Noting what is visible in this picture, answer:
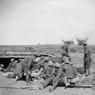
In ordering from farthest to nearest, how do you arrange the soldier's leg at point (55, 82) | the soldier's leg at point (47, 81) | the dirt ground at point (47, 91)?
the soldier's leg at point (47, 81) → the soldier's leg at point (55, 82) → the dirt ground at point (47, 91)

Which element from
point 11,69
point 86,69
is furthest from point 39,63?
point 86,69

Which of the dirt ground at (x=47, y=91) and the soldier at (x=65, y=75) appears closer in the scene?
the dirt ground at (x=47, y=91)

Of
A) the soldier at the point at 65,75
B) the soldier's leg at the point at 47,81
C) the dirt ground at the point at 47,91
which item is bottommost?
the dirt ground at the point at 47,91

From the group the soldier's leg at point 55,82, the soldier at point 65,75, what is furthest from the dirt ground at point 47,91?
the soldier at point 65,75

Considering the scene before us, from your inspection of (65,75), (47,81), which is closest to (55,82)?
(47,81)

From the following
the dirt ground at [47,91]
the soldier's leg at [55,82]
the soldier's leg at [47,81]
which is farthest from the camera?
the soldier's leg at [47,81]

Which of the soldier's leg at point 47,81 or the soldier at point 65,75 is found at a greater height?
the soldier at point 65,75

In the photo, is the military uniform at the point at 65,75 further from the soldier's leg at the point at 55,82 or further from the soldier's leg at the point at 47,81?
the soldier's leg at the point at 47,81

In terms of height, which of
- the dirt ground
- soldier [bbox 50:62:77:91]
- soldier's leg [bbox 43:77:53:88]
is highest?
soldier [bbox 50:62:77:91]

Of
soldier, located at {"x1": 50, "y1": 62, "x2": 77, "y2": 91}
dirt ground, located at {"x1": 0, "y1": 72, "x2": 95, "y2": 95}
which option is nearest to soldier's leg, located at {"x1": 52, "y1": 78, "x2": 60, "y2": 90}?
soldier, located at {"x1": 50, "y1": 62, "x2": 77, "y2": 91}

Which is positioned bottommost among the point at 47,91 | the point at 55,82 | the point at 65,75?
the point at 47,91

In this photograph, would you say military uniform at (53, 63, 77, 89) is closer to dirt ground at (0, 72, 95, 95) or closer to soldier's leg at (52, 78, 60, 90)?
soldier's leg at (52, 78, 60, 90)

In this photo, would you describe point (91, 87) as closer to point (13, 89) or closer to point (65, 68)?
point (65, 68)

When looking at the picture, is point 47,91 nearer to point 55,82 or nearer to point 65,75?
point 55,82
